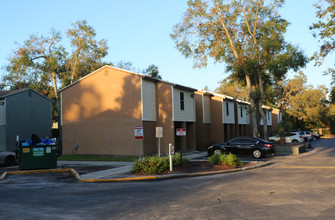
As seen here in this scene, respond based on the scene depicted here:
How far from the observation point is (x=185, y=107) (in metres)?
29.3

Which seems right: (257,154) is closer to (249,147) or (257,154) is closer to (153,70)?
(249,147)

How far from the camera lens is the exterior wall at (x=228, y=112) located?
122 feet

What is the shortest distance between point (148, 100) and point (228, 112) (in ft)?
49.5

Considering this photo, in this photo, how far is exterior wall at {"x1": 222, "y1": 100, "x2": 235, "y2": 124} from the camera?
1464 inches

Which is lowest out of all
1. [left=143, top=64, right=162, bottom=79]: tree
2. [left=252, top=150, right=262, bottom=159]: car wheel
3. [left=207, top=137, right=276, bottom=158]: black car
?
[left=252, top=150, right=262, bottom=159]: car wheel

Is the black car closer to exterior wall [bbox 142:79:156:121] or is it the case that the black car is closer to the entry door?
the entry door

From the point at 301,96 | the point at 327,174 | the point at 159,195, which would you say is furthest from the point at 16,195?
the point at 301,96

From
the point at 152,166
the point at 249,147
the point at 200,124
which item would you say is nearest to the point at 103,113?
the point at 200,124

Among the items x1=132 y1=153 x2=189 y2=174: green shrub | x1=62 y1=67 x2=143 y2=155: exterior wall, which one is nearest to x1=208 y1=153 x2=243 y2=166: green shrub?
x1=132 y1=153 x2=189 y2=174: green shrub

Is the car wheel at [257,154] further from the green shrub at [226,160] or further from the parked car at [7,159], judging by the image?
the parked car at [7,159]

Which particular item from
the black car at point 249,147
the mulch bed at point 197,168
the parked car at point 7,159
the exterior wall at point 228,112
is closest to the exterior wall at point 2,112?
the parked car at point 7,159

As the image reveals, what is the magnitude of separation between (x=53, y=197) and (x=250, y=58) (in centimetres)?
2507

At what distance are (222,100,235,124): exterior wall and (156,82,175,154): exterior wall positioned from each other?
11.3 meters

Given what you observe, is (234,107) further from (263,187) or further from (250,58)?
(263,187)
